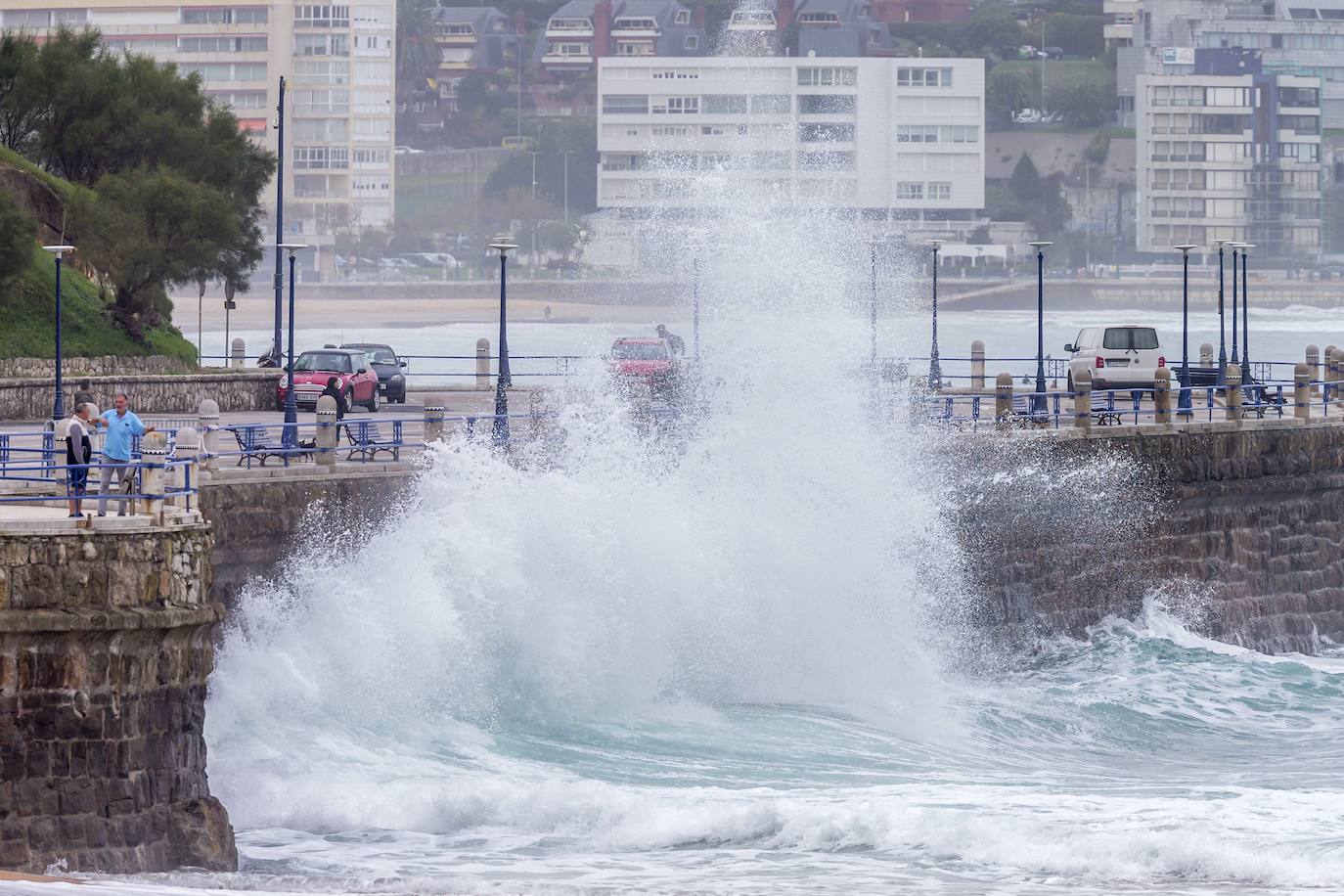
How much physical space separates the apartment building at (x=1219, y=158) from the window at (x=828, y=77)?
2713 centimetres

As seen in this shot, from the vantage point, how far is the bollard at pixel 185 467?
19719 mm

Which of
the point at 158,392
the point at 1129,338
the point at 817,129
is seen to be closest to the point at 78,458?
the point at 158,392

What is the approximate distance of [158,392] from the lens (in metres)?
40.2

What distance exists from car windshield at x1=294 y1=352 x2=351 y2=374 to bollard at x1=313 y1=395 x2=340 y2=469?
14.7 m

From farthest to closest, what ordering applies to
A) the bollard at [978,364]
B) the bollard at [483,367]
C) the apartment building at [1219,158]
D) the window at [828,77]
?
the apartment building at [1219,158]
the window at [828,77]
the bollard at [483,367]
the bollard at [978,364]

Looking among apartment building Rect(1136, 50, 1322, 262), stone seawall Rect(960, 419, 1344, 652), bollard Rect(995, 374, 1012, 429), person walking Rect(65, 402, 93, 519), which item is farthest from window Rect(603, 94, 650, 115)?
person walking Rect(65, 402, 93, 519)

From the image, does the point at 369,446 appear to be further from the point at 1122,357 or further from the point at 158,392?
the point at 1122,357

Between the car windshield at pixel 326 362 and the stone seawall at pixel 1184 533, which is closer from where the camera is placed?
the stone seawall at pixel 1184 533

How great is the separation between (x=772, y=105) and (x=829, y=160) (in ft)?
32.0

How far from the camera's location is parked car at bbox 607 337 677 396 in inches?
1722

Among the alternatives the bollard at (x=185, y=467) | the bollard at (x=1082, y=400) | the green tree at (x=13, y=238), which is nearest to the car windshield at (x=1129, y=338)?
the bollard at (x=1082, y=400)

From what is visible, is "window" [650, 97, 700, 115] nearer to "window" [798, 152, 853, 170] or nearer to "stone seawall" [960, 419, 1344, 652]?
"window" [798, 152, 853, 170]

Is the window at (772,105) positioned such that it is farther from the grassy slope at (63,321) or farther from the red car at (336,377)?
the red car at (336,377)

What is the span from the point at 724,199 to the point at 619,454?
12669 millimetres
